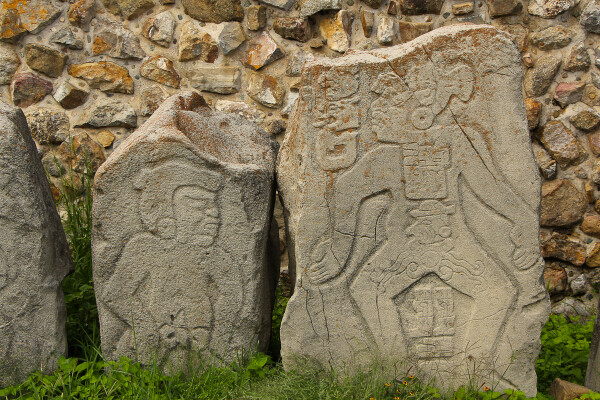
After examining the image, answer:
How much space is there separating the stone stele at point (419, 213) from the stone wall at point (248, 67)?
118 centimetres

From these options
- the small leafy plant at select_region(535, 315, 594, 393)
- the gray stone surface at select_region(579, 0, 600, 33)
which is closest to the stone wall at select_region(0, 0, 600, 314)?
the gray stone surface at select_region(579, 0, 600, 33)

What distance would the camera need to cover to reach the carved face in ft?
8.20

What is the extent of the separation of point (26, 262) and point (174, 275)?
0.64m

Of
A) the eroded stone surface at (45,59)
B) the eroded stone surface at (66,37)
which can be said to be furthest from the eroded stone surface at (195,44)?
the eroded stone surface at (45,59)

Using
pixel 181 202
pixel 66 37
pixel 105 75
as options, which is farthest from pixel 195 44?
pixel 181 202

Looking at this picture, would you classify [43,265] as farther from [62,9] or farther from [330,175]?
[62,9]

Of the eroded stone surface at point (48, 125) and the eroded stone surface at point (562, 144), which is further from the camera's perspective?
the eroded stone surface at point (48, 125)

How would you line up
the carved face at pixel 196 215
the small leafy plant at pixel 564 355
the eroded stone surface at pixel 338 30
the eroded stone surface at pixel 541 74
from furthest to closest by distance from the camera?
the eroded stone surface at pixel 338 30, the eroded stone surface at pixel 541 74, the small leafy plant at pixel 564 355, the carved face at pixel 196 215

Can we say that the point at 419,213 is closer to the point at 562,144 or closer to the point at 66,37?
the point at 562,144

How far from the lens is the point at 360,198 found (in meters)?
2.47

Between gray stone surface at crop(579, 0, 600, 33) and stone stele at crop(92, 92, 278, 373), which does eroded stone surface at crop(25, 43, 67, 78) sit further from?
gray stone surface at crop(579, 0, 600, 33)

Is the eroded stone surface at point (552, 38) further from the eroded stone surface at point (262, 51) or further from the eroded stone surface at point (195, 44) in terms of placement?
the eroded stone surface at point (195, 44)

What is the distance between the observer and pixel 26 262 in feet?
8.39

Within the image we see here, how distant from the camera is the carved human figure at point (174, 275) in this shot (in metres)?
2.49
